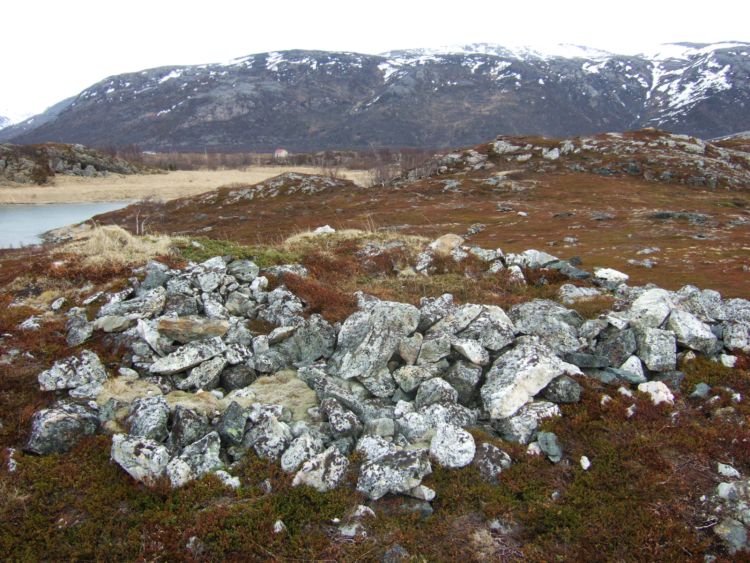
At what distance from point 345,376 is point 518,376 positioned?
3.82m

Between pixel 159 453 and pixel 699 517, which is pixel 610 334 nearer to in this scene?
pixel 699 517

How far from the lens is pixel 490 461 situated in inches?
300

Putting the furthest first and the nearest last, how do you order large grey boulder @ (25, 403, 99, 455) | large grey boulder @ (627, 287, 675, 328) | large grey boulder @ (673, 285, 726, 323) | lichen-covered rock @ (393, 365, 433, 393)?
1. large grey boulder @ (673, 285, 726, 323)
2. large grey boulder @ (627, 287, 675, 328)
3. lichen-covered rock @ (393, 365, 433, 393)
4. large grey boulder @ (25, 403, 99, 455)

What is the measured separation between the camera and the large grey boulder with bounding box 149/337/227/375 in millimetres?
9711

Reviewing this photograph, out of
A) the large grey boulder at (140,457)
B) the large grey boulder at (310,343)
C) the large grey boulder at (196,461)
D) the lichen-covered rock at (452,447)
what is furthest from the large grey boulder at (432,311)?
the large grey boulder at (140,457)

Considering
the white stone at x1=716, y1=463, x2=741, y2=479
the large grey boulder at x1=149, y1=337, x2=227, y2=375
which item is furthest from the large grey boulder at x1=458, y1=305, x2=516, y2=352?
the large grey boulder at x1=149, y1=337, x2=227, y2=375

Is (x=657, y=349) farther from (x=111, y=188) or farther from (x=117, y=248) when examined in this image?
(x=111, y=188)

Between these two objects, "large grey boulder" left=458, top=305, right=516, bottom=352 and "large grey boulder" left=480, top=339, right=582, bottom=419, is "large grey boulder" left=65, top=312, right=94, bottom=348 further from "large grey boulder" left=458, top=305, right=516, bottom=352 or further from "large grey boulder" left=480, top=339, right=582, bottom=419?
"large grey boulder" left=480, top=339, right=582, bottom=419

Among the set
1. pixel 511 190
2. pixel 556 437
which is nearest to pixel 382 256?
pixel 556 437

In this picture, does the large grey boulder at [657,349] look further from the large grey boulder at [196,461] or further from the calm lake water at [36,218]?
the calm lake water at [36,218]

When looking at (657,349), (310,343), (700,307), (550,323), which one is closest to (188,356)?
(310,343)

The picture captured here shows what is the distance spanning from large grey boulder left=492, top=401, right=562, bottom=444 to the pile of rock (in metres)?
0.02

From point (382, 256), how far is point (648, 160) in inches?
3301

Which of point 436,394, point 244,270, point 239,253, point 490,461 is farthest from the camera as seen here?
point 239,253
